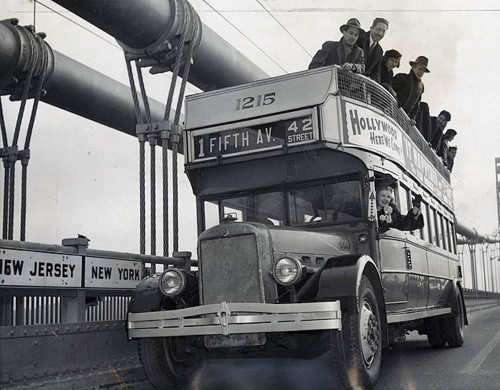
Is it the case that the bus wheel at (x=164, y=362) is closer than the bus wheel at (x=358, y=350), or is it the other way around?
the bus wheel at (x=358, y=350)

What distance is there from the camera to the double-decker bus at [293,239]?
19.9ft

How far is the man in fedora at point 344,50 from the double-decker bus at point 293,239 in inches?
42.5

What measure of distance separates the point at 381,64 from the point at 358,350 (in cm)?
623

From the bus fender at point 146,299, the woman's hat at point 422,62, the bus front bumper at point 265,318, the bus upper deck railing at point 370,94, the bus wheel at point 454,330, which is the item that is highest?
the woman's hat at point 422,62

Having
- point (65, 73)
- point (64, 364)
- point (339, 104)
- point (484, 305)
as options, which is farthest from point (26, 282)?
point (484, 305)

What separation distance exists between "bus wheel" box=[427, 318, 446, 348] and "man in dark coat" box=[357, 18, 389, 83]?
4.21m

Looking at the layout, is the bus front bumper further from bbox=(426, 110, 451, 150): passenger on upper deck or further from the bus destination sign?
bbox=(426, 110, 451, 150): passenger on upper deck

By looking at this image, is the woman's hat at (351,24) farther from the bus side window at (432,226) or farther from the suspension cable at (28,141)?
the suspension cable at (28,141)

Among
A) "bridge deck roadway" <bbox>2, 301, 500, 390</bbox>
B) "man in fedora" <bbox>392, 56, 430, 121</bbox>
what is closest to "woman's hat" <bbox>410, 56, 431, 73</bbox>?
"man in fedora" <bbox>392, 56, 430, 121</bbox>

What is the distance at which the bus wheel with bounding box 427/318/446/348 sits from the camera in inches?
448

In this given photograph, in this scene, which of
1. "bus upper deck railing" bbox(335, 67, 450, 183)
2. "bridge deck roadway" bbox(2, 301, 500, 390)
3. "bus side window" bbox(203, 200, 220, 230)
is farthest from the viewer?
"bus side window" bbox(203, 200, 220, 230)

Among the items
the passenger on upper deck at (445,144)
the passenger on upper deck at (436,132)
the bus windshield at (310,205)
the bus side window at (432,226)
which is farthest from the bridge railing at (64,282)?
the passenger on upper deck at (445,144)

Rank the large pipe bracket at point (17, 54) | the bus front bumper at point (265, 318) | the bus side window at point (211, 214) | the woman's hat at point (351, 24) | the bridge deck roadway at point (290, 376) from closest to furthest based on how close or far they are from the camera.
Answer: the bus front bumper at point (265, 318), the bridge deck roadway at point (290, 376), the bus side window at point (211, 214), the woman's hat at point (351, 24), the large pipe bracket at point (17, 54)

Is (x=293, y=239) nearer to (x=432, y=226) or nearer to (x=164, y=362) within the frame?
(x=164, y=362)
